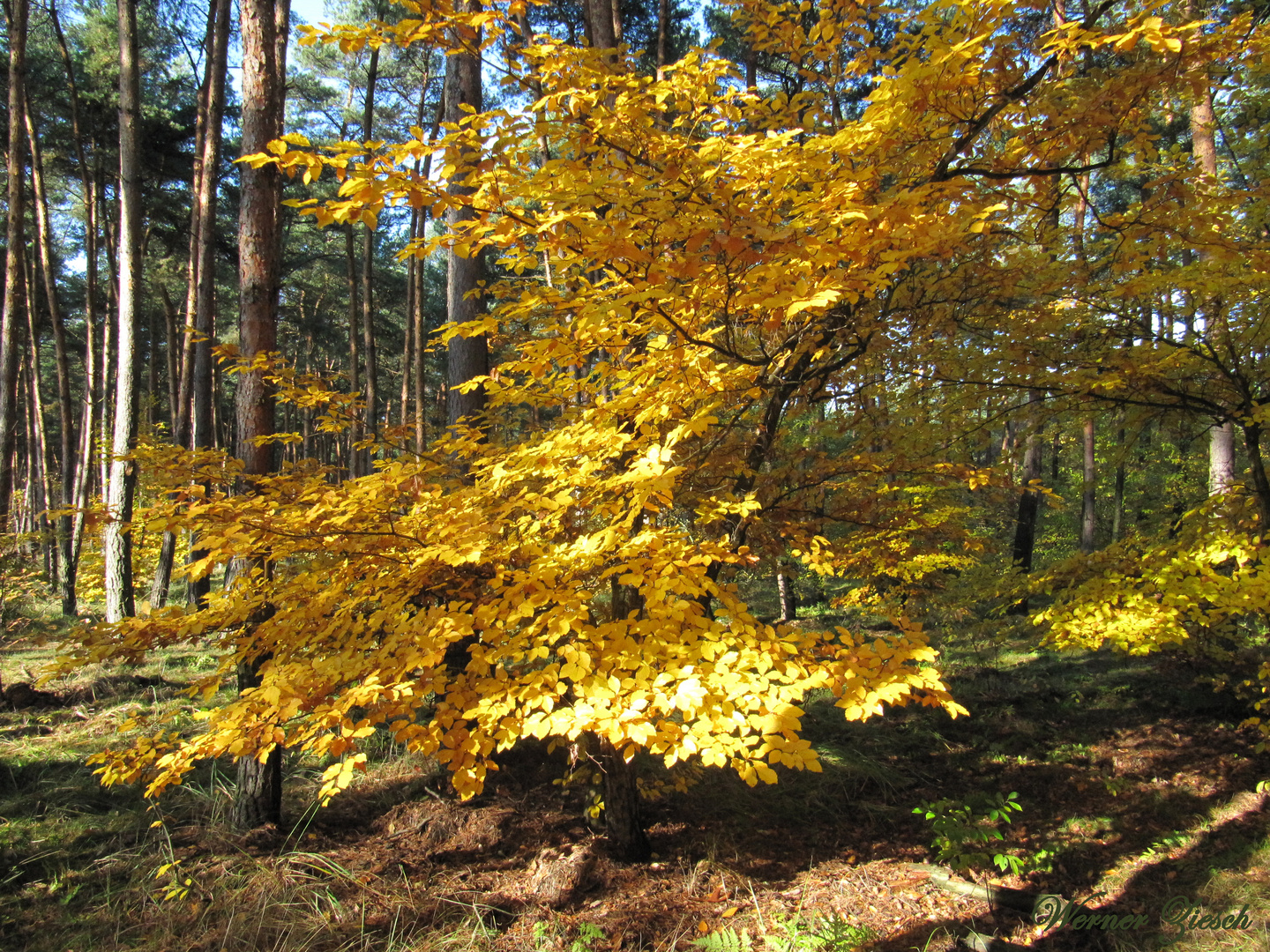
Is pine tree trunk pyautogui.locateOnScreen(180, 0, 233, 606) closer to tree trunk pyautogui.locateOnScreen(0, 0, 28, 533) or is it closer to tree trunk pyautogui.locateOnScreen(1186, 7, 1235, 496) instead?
tree trunk pyautogui.locateOnScreen(0, 0, 28, 533)

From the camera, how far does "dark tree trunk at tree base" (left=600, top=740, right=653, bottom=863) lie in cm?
402

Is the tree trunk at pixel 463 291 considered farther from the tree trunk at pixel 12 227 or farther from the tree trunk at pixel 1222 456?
the tree trunk at pixel 1222 456

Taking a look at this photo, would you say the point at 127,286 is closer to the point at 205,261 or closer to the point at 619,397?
the point at 205,261

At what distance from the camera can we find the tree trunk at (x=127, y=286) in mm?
7211

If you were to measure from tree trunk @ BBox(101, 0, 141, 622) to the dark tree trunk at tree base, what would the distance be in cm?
663

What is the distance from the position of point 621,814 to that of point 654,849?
0.45 metres

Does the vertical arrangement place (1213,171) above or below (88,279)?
below

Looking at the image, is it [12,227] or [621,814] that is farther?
[12,227]

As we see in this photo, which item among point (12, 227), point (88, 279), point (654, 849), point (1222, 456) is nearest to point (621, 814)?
point (654, 849)

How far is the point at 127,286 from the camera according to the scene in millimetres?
7238

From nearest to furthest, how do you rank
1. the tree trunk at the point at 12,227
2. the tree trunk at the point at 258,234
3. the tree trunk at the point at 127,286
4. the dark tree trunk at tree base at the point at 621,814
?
the tree trunk at the point at 258,234 → the dark tree trunk at tree base at the point at 621,814 → the tree trunk at the point at 12,227 → the tree trunk at the point at 127,286

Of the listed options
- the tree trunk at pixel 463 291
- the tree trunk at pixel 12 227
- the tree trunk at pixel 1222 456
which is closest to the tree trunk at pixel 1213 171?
the tree trunk at pixel 1222 456

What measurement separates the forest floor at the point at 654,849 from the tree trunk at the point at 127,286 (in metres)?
1.44

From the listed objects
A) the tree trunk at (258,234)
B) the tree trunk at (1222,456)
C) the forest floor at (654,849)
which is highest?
the tree trunk at (258,234)
